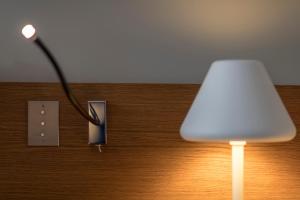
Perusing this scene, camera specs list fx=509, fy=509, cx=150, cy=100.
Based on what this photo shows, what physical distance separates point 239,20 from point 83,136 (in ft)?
1.55

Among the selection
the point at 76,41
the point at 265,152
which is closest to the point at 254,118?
the point at 265,152

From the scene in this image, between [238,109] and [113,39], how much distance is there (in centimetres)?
40

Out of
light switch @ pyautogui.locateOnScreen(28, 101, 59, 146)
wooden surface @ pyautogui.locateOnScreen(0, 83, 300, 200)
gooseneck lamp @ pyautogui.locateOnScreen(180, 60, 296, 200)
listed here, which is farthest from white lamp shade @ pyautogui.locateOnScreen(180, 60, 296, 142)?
light switch @ pyautogui.locateOnScreen(28, 101, 59, 146)

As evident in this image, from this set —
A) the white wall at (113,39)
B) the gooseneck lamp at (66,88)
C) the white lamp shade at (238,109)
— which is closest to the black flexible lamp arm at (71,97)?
the gooseneck lamp at (66,88)

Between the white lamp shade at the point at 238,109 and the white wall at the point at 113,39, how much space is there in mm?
206

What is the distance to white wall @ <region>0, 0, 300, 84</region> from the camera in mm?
1250

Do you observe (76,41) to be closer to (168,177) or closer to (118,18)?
(118,18)

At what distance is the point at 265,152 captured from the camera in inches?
47.7

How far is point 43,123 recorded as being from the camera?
122 centimetres

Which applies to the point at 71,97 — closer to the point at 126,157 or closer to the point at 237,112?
the point at 126,157

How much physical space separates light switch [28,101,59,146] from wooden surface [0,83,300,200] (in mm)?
13

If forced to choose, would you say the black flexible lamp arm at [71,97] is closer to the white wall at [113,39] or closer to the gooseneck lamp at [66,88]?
the gooseneck lamp at [66,88]

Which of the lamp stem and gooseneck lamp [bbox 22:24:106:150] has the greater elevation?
gooseneck lamp [bbox 22:24:106:150]

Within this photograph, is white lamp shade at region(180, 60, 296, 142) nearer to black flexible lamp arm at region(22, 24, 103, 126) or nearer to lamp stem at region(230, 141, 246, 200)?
lamp stem at region(230, 141, 246, 200)
